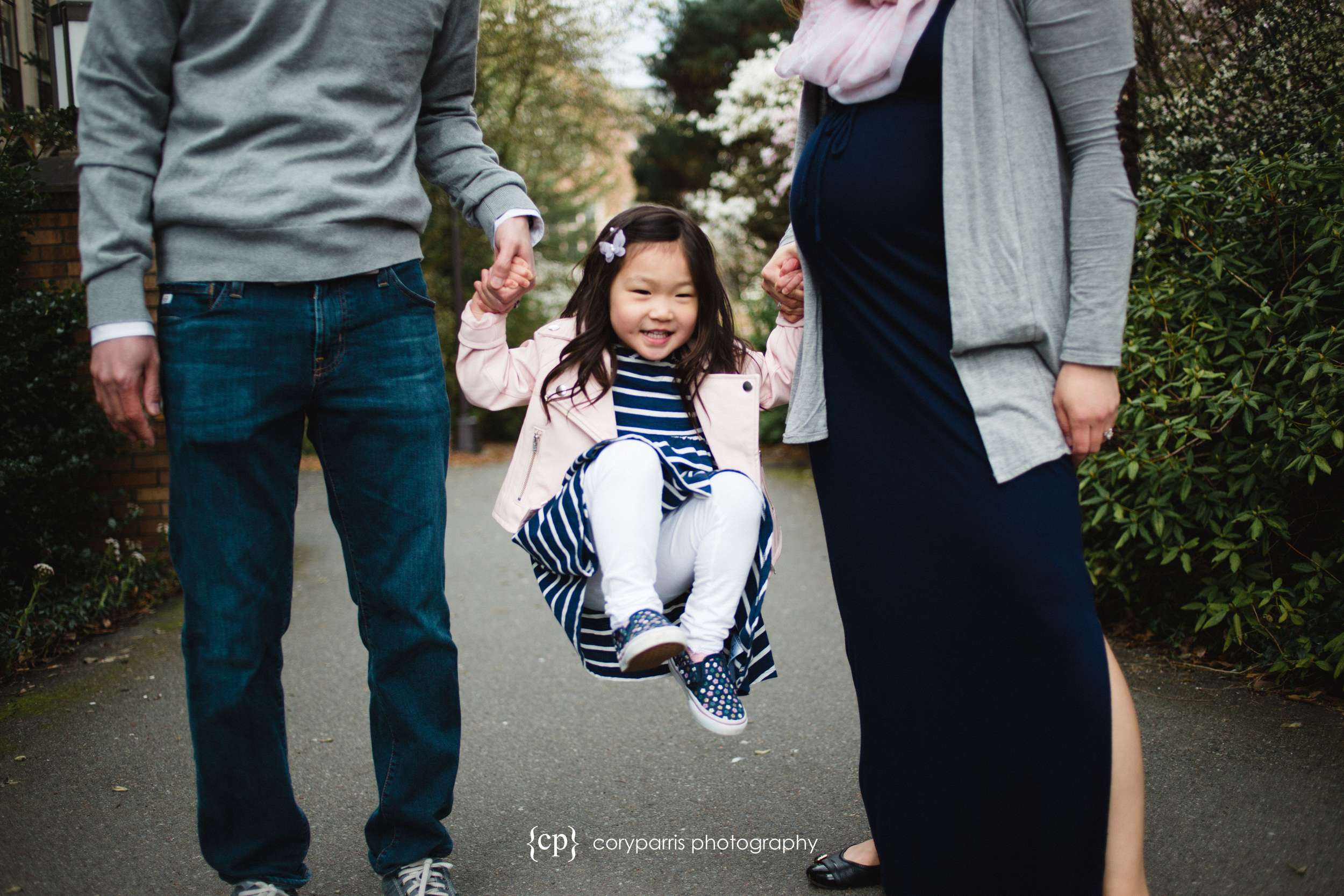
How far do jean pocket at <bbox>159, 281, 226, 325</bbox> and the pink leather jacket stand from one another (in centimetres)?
52

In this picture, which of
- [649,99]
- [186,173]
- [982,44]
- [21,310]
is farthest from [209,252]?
[649,99]

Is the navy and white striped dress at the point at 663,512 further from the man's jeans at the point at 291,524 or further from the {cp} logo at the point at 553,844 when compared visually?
the {cp} logo at the point at 553,844

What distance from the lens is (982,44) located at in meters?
1.84

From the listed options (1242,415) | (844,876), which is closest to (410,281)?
(844,876)

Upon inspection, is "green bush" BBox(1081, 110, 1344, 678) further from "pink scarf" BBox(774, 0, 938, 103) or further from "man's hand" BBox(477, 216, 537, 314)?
"man's hand" BBox(477, 216, 537, 314)

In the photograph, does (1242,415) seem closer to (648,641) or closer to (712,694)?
(712,694)

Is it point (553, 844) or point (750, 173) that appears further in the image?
point (750, 173)

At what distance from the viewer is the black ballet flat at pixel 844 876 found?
2486mm

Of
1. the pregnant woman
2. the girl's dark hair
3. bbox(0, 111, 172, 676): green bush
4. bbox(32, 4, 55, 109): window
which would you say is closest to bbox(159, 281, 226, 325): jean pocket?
the girl's dark hair

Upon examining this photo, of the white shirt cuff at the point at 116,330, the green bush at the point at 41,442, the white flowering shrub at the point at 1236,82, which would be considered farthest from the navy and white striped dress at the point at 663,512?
the green bush at the point at 41,442

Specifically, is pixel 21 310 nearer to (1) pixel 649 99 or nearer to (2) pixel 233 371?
(2) pixel 233 371

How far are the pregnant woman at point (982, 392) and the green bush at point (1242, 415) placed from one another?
186cm

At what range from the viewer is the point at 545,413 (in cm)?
238

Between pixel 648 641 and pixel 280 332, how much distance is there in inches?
36.7
